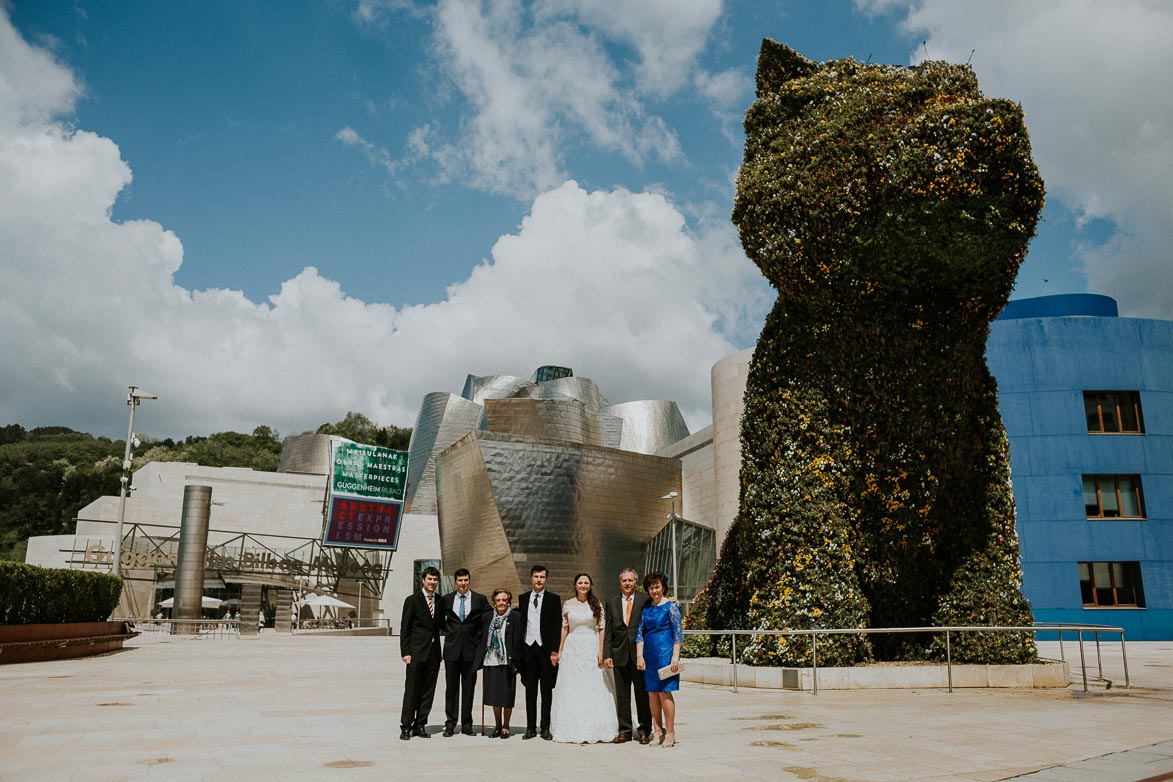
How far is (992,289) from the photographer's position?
11609mm

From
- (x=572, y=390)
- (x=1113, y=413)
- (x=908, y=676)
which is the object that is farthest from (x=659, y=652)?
(x=572, y=390)

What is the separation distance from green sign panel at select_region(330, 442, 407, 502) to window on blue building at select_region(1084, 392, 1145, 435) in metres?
33.3

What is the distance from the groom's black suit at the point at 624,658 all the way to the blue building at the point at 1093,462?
1024 inches

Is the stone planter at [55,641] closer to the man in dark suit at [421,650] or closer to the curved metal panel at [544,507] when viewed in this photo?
the man in dark suit at [421,650]

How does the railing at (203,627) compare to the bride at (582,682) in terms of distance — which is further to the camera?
the railing at (203,627)

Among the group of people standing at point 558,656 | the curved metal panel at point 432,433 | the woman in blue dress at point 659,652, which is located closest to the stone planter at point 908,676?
the group of people standing at point 558,656

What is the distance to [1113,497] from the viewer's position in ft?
95.7

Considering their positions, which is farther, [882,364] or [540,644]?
[882,364]

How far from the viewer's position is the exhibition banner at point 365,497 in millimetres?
46844

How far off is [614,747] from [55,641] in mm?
16240

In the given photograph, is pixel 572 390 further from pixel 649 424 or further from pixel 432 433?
pixel 432 433

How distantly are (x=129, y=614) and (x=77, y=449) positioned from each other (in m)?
46.9

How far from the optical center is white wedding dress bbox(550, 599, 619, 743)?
7.22 metres

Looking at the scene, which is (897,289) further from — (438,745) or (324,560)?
(324,560)
